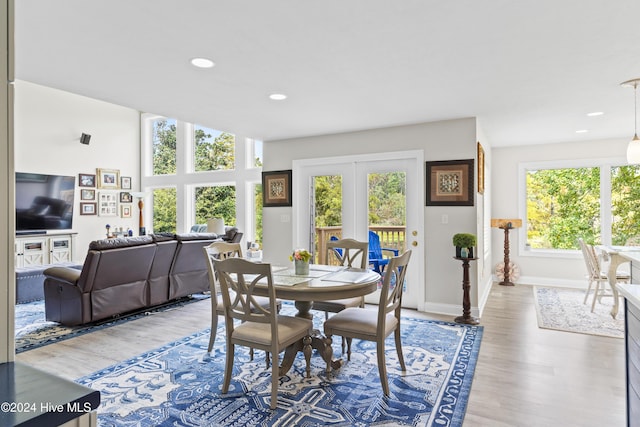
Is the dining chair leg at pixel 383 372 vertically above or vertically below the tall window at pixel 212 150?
below

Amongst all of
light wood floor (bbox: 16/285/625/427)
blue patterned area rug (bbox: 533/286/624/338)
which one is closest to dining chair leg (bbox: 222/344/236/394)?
light wood floor (bbox: 16/285/625/427)

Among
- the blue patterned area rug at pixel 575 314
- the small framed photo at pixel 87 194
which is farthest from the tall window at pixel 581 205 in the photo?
the small framed photo at pixel 87 194

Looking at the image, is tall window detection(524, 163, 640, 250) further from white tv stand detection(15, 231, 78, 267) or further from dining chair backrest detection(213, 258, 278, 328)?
white tv stand detection(15, 231, 78, 267)

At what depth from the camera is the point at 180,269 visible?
4.93 meters

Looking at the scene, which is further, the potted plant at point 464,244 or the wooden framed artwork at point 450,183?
the wooden framed artwork at point 450,183

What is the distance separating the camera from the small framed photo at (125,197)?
8.92m

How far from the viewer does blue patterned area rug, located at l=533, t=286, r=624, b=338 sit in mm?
3972

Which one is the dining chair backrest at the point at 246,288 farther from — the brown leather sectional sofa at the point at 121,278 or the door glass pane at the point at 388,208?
the door glass pane at the point at 388,208

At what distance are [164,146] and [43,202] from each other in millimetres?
3023

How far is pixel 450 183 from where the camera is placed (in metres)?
4.52

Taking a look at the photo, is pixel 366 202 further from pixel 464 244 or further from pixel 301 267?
pixel 301 267

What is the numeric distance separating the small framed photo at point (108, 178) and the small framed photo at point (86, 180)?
0.44ft

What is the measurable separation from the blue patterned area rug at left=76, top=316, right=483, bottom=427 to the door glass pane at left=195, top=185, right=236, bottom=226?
5382 mm

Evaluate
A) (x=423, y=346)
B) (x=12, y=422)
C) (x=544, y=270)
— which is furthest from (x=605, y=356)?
(x=12, y=422)
